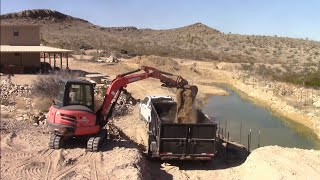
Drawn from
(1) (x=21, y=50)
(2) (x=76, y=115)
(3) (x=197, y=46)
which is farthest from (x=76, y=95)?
(3) (x=197, y=46)

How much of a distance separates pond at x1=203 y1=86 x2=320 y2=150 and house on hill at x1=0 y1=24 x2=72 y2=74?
48.0 feet

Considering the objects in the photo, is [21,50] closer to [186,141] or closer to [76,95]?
[76,95]

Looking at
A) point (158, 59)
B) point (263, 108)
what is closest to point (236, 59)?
point (158, 59)

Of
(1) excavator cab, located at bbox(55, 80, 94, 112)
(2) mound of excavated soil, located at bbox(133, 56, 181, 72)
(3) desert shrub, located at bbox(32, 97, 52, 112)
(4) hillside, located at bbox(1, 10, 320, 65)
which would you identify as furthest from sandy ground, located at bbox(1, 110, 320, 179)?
(4) hillside, located at bbox(1, 10, 320, 65)

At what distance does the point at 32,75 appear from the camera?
35.5 metres

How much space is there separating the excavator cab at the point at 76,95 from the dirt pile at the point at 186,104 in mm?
3372

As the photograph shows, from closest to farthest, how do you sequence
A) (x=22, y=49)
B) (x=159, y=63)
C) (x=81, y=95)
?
1. (x=81, y=95)
2. (x=22, y=49)
3. (x=159, y=63)

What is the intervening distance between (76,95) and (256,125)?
13.5 metres

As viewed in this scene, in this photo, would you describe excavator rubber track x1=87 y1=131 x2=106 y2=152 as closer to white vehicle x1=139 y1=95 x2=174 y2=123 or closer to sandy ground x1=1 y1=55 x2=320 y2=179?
sandy ground x1=1 y1=55 x2=320 y2=179

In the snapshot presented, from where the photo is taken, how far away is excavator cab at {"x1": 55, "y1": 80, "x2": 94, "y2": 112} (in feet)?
48.4

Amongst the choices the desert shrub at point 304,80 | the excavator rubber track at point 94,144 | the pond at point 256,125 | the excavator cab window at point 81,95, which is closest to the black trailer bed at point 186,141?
the excavator rubber track at point 94,144

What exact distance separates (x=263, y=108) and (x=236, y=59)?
36.5 meters

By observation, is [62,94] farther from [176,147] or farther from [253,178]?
[253,178]

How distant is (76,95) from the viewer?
1515cm
